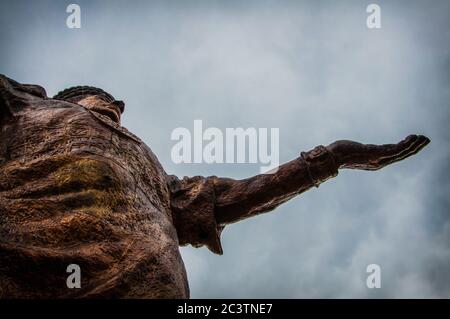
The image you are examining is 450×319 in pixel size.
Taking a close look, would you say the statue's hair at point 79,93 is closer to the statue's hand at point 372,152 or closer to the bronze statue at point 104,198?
the bronze statue at point 104,198

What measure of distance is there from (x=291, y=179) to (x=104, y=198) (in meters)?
2.34

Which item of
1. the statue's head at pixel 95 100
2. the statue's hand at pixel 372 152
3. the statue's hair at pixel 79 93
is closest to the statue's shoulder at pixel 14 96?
the statue's head at pixel 95 100

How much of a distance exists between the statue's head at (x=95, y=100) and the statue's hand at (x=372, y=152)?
2.77m

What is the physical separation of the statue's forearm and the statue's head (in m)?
1.73

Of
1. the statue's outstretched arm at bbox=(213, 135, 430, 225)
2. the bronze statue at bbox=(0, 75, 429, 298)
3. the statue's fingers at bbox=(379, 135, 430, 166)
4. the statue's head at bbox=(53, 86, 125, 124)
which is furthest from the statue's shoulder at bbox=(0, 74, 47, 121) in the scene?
the statue's fingers at bbox=(379, 135, 430, 166)

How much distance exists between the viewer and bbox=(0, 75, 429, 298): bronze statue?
3.90m

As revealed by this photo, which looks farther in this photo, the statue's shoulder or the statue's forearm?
the statue's forearm

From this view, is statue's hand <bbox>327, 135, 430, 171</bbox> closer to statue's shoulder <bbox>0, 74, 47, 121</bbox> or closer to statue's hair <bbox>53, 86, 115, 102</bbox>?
statue's shoulder <bbox>0, 74, 47, 121</bbox>

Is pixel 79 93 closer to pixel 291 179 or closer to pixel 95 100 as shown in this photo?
pixel 95 100

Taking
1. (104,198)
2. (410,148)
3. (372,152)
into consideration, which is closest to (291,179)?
(372,152)

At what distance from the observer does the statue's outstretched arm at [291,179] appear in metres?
6.12

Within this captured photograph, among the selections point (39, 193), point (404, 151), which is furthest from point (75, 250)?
point (404, 151)
